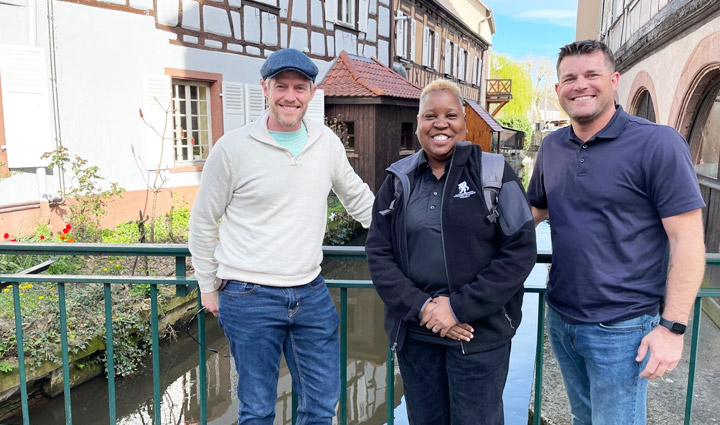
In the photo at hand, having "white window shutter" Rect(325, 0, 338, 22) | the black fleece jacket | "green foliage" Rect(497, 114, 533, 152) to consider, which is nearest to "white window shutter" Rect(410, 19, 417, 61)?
"white window shutter" Rect(325, 0, 338, 22)

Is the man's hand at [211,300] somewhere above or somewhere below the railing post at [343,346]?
above

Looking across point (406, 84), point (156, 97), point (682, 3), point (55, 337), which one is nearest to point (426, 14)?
point (406, 84)

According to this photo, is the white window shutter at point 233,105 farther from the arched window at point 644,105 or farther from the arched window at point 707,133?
the arched window at point 707,133

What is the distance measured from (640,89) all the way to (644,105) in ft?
1.33

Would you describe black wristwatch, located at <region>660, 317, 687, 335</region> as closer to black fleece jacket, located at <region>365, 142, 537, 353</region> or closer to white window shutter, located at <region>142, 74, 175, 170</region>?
black fleece jacket, located at <region>365, 142, 537, 353</region>

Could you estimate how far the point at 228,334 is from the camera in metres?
1.95

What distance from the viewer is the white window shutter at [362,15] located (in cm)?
1313

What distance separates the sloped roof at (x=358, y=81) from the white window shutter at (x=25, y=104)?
5.74 meters

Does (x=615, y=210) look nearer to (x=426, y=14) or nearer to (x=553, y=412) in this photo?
(x=553, y=412)

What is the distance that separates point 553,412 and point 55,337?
3.98m

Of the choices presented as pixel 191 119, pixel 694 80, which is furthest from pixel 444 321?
pixel 191 119

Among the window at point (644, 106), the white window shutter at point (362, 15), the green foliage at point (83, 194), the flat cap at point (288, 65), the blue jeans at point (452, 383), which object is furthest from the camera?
the white window shutter at point (362, 15)

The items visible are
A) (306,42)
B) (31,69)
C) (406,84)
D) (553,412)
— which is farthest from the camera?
(406,84)

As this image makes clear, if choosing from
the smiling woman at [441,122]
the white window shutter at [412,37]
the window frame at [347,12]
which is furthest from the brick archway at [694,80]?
the white window shutter at [412,37]
